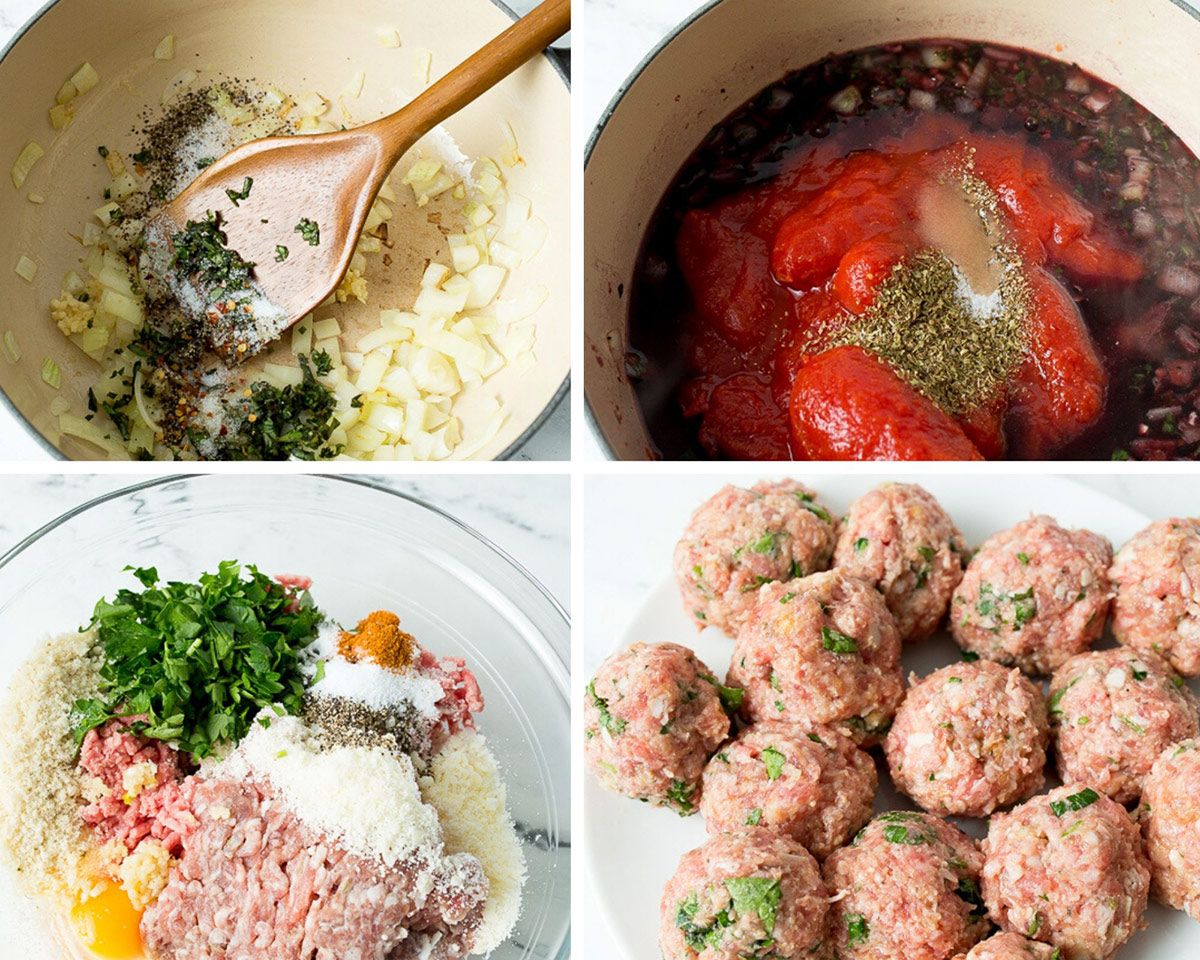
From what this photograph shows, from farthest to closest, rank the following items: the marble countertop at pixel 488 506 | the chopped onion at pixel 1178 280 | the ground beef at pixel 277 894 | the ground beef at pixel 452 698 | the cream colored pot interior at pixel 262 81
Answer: the marble countertop at pixel 488 506, the cream colored pot interior at pixel 262 81, the ground beef at pixel 452 698, the chopped onion at pixel 1178 280, the ground beef at pixel 277 894

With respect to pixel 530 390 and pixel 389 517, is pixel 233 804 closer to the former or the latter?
pixel 389 517

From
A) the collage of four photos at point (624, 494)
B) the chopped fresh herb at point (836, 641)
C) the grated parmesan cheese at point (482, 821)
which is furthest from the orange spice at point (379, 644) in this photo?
the chopped fresh herb at point (836, 641)

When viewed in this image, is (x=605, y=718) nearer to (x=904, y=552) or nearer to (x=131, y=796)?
(x=904, y=552)

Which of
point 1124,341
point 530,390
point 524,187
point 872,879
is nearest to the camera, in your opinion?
point 872,879

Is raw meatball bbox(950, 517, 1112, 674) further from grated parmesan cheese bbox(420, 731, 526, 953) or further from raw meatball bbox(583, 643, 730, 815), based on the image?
grated parmesan cheese bbox(420, 731, 526, 953)

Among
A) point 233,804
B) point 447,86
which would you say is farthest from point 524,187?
point 233,804

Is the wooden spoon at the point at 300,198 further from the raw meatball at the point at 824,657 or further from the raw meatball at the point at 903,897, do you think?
the raw meatball at the point at 903,897
